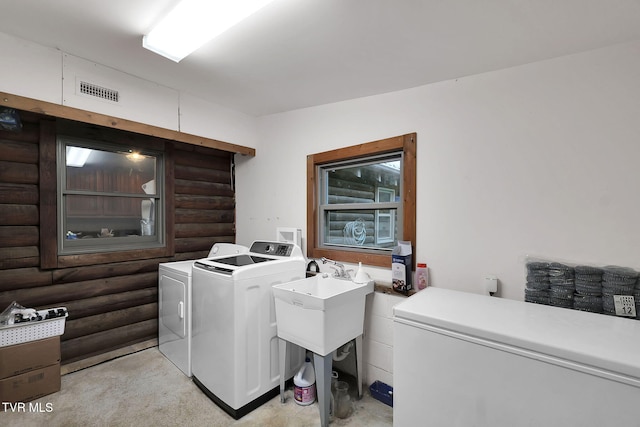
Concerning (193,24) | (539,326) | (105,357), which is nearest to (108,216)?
(105,357)

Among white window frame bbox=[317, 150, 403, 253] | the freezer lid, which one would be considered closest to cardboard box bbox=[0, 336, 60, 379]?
white window frame bbox=[317, 150, 403, 253]

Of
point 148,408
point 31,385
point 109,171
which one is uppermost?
point 109,171

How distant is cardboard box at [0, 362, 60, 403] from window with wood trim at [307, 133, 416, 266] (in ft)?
7.14

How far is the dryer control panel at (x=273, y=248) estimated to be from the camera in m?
2.41

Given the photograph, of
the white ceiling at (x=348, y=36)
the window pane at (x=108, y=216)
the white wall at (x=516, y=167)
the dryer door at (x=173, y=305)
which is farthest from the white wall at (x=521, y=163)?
the window pane at (x=108, y=216)

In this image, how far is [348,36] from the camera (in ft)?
5.32

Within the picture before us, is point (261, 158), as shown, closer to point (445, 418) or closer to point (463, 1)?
point (463, 1)

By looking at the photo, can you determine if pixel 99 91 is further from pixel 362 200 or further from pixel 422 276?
pixel 422 276

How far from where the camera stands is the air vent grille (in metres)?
2.08

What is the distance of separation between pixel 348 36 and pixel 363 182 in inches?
49.9

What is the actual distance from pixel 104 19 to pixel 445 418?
109 inches

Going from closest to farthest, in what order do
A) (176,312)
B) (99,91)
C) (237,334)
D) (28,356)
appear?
(237,334) → (28,356) → (99,91) → (176,312)

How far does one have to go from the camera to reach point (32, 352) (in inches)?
78.7

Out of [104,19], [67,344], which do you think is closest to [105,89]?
[104,19]
